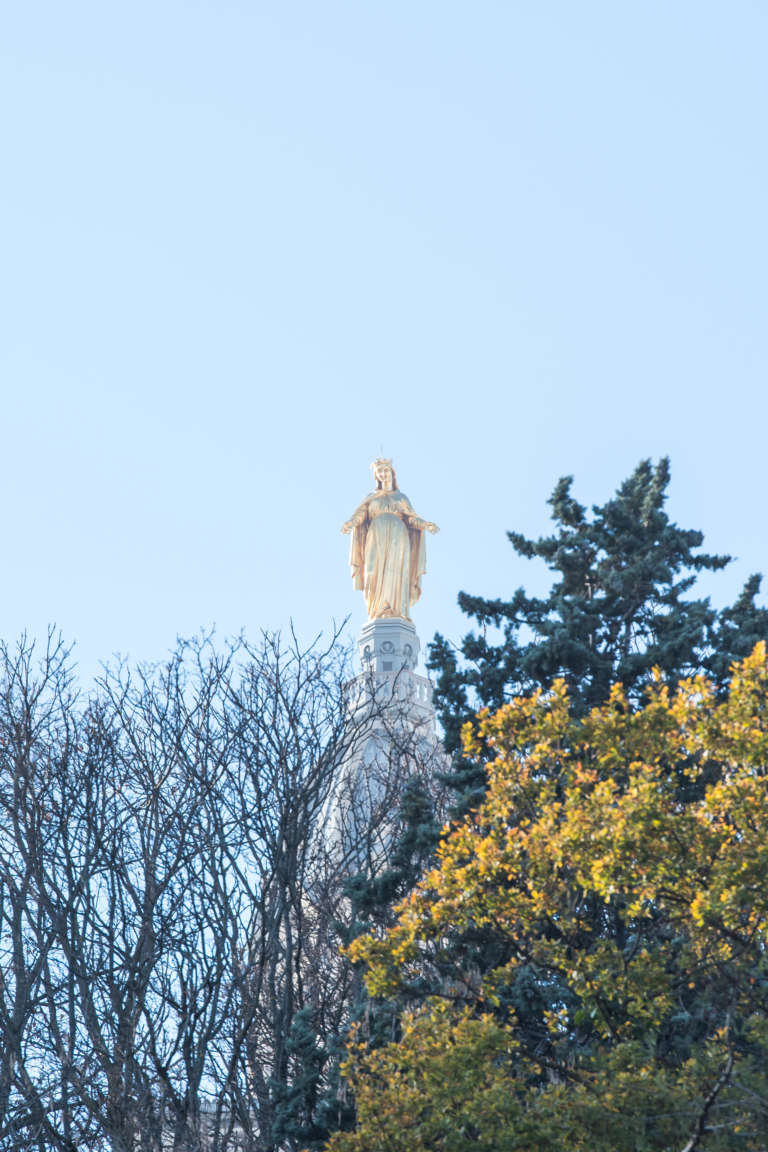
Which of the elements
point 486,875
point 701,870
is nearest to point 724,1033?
point 701,870

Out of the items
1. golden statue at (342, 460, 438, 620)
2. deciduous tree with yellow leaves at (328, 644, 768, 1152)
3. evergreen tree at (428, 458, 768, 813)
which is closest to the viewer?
deciduous tree with yellow leaves at (328, 644, 768, 1152)

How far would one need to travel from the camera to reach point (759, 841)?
426 inches

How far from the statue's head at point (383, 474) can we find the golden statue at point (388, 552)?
584 mm

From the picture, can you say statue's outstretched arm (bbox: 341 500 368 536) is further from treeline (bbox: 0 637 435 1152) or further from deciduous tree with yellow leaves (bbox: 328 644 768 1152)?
deciduous tree with yellow leaves (bbox: 328 644 768 1152)

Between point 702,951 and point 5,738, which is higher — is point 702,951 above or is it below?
below

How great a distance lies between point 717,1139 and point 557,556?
9.53 m

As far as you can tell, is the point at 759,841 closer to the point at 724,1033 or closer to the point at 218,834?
the point at 724,1033

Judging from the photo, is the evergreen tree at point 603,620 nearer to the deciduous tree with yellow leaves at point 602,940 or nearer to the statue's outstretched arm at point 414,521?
the deciduous tree with yellow leaves at point 602,940

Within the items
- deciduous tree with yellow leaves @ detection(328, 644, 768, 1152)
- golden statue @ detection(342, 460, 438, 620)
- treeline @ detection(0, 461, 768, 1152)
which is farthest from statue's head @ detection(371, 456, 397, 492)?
deciduous tree with yellow leaves @ detection(328, 644, 768, 1152)

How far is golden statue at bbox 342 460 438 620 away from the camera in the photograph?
42.5 m

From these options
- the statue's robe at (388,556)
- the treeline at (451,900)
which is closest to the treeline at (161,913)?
the treeline at (451,900)

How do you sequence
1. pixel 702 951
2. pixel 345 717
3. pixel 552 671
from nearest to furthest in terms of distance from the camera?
pixel 702 951
pixel 552 671
pixel 345 717

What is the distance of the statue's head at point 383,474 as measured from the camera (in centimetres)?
4381

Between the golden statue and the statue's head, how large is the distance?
0.58m
